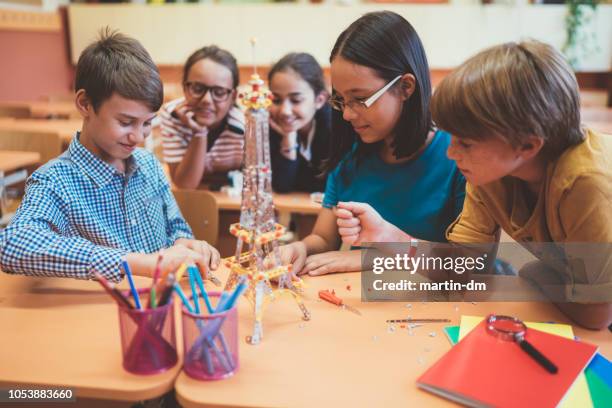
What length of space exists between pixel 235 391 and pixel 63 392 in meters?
0.29

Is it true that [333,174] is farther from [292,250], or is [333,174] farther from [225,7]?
[225,7]

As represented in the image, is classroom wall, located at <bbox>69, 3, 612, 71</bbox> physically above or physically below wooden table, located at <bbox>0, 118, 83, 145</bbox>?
above

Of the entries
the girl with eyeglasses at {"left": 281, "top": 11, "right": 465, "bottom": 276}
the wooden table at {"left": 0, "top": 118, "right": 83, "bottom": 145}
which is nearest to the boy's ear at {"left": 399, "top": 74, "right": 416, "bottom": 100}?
the girl with eyeglasses at {"left": 281, "top": 11, "right": 465, "bottom": 276}

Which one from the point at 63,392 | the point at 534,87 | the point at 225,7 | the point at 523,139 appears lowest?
the point at 63,392

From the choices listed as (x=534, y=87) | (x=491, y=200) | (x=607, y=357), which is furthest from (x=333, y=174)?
(x=607, y=357)

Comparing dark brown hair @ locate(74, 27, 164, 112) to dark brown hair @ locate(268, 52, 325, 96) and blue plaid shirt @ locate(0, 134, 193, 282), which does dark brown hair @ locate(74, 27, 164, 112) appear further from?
dark brown hair @ locate(268, 52, 325, 96)

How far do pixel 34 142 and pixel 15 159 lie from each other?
47 centimetres

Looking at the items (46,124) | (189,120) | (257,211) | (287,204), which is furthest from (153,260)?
(46,124)

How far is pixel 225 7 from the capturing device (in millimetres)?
5719

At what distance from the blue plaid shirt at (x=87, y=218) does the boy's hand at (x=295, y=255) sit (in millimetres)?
405

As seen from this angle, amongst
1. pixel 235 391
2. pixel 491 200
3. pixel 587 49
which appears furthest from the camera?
pixel 587 49

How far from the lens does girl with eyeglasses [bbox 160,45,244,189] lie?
2361mm

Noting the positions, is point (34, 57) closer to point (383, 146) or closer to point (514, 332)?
point (383, 146)

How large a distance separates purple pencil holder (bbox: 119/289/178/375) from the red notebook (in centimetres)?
43
